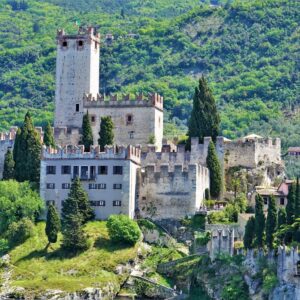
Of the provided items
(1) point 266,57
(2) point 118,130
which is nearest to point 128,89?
(1) point 266,57

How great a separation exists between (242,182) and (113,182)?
1140 cm

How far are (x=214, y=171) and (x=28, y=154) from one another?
49.6 ft

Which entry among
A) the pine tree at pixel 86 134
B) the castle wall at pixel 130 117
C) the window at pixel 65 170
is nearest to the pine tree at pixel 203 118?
the castle wall at pixel 130 117

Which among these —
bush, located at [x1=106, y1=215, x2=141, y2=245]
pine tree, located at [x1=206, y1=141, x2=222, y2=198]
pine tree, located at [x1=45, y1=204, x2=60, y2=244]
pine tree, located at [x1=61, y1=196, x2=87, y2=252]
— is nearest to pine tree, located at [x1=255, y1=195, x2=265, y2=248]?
bush, located at [x1=106, y1=215, x2=141, y2=245]

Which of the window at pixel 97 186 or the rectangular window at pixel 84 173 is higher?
the rectangular window at pixel 84 173

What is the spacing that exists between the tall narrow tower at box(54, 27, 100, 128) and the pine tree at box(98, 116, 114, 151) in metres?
5.37

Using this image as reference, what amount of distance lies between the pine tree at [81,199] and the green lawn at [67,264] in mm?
808

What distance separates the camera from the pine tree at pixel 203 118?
405ft

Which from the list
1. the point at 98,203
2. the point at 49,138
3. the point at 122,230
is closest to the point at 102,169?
the point at 98,203

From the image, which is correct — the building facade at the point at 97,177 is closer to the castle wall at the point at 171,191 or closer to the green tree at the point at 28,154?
the castle wall at the point at 171,191

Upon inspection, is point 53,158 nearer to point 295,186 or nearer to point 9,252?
point 9,252

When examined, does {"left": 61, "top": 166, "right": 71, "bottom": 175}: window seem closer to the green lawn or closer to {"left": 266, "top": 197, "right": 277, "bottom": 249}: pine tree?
the green lawn

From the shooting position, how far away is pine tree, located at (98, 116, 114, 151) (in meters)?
123

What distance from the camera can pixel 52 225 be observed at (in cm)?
11425
